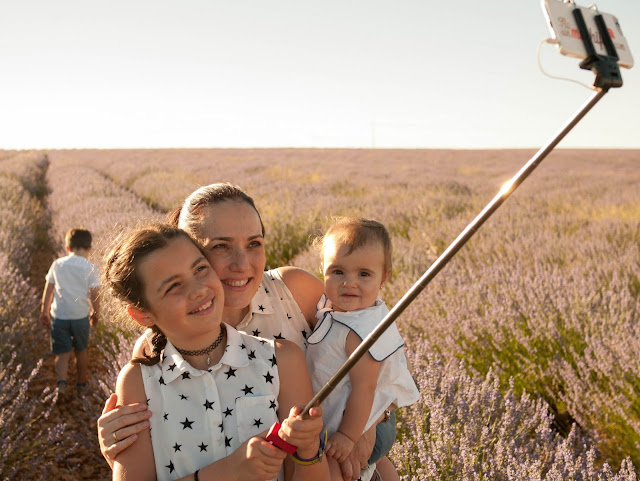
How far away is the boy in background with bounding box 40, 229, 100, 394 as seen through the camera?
4164 millimetres

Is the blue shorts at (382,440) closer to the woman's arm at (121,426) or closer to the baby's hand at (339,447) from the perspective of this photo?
the baby's hand at (339,447)

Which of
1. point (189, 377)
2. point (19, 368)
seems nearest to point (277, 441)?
point (189, 377)

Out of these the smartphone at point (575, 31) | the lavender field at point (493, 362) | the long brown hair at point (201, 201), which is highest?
the smartphone at point (575, 31)

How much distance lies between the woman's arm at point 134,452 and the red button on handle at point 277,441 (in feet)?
1.11

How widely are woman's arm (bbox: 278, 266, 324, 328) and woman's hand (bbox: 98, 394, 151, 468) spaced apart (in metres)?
0.64

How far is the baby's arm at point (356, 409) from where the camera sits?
4.76ft

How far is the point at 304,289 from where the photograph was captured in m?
1.78

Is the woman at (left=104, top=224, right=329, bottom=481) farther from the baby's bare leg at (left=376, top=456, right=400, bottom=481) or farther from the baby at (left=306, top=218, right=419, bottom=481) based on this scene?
the baby's bare leg at (left=376, top=456, right=400, bottom=481)

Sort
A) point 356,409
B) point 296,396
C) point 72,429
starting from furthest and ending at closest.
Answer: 1. point 72,429
2. point 356,409
3. point 296,396

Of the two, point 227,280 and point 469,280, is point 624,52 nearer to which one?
point 227,280

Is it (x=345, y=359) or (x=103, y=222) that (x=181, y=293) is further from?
(x=103, y=222)

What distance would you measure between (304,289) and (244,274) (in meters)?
0.33

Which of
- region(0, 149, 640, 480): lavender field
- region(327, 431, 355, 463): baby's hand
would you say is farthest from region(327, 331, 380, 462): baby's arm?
region(0, 149, 640, 480): lavender field

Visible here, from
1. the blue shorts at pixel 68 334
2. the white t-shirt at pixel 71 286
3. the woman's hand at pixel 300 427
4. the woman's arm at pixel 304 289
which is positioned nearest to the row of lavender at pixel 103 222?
the blue shorts at pixel 68 334
